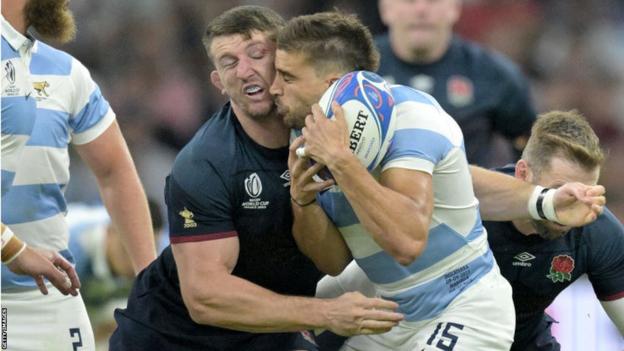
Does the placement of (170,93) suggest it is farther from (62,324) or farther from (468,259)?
(468,259)

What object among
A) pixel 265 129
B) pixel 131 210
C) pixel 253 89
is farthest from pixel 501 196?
pixel 131 210

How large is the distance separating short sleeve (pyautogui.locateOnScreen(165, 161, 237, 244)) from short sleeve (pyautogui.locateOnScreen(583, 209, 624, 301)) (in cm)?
164

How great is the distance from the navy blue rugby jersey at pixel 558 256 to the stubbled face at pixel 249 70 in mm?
1249

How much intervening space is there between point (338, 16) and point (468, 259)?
1012 mm

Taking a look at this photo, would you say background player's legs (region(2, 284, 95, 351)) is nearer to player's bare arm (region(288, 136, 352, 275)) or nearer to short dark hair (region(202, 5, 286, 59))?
player's bare arm (region(288, 136, 352, 275))

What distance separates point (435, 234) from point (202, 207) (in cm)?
87

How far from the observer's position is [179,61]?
10938 mm

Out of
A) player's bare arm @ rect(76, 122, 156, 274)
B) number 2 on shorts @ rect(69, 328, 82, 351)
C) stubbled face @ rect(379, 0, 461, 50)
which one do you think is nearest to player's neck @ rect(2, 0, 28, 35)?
player's bare arm @ rect(76, 122, 156, 274)

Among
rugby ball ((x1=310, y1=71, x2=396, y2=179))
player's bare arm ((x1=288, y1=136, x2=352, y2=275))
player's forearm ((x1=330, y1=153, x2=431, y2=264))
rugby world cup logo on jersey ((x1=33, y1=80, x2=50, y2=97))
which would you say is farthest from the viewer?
rugby world cup logo on jersey ((x1=33, y1=80, x2=50, y2=97))

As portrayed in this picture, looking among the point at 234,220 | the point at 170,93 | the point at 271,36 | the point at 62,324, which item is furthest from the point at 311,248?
the point at 170,93

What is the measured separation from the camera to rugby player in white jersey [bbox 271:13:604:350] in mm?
4555

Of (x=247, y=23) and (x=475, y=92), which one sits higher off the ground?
(x=247, y=23)

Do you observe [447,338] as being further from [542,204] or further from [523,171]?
[523,171]

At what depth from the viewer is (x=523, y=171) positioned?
218 inches
